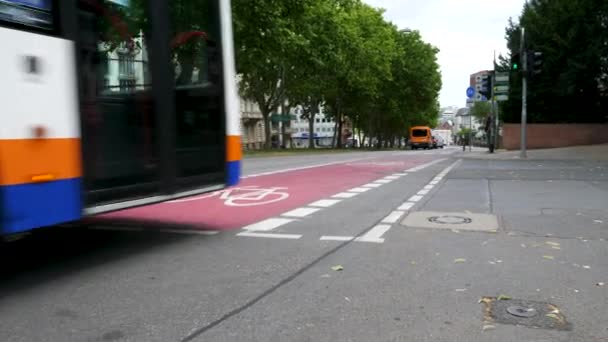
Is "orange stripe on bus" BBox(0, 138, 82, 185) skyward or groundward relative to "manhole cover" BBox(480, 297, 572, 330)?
skyward

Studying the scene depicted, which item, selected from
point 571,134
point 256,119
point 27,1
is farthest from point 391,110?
point 27,1

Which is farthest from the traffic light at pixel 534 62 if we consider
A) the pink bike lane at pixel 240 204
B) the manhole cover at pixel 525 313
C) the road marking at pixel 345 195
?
the manhole cover at pixel 525 313

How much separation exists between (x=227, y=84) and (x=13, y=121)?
285cm

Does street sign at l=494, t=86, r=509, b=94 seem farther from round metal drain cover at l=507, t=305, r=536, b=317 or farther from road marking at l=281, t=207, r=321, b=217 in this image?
round metal drain cover at l=507, t=305, r=536, b=317

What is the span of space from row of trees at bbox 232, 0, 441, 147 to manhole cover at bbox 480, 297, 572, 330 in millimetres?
20763

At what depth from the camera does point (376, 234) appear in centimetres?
683

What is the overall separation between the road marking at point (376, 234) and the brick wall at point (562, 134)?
3310 centimetres

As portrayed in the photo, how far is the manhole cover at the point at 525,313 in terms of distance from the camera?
3803mm

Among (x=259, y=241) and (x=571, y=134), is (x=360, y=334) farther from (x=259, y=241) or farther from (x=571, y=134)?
(x=571, y=134)

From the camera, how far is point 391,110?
6825cm

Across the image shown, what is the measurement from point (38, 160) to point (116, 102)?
3.26 feet

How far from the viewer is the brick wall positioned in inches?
1426

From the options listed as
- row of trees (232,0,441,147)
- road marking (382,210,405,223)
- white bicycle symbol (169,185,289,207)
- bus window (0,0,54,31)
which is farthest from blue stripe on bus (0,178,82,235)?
row of trees (232,0,441,147)

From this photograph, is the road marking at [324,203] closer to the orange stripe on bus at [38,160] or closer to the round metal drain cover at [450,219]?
the round metal drain cover at [450,219]
